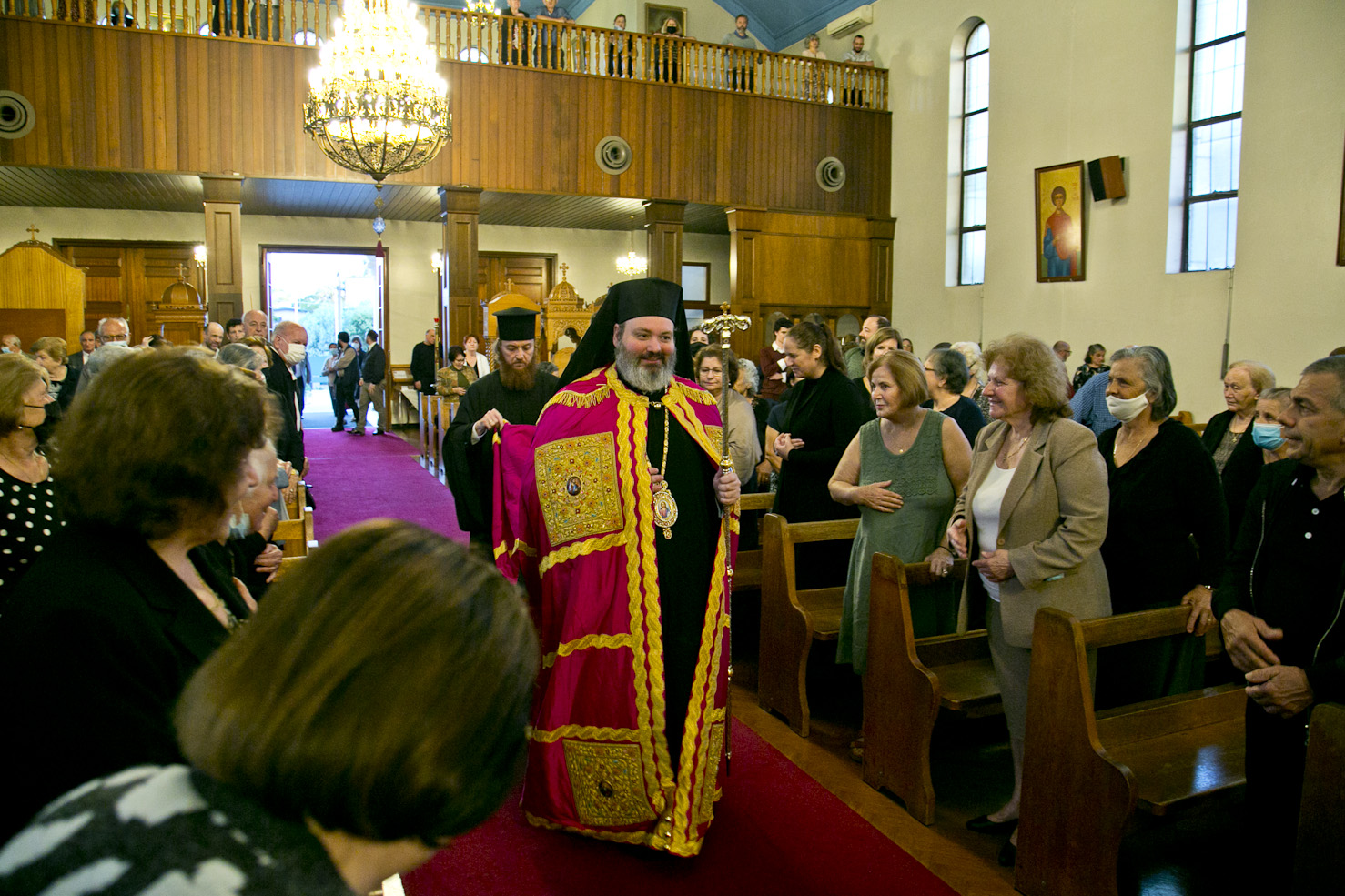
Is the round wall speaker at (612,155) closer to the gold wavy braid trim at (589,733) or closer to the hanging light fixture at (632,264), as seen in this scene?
the hanging light fixture at (632,264)

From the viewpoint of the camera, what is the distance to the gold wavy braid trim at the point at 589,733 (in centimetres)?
303

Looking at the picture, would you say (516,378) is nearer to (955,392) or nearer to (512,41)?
(955,392)

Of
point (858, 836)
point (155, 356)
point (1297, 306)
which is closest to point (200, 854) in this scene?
point (155, 356)

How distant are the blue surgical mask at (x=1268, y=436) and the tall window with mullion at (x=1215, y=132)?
635cm

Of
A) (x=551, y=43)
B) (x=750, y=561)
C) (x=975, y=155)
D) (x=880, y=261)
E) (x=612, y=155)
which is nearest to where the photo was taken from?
(x=750, y=561)

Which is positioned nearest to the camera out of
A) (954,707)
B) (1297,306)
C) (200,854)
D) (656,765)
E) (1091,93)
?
(200,854)

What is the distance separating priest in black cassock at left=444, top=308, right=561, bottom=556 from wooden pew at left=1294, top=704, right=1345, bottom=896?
2750 mm

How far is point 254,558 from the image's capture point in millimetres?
3029

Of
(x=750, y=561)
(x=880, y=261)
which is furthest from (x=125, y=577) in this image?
(x=880, y=261)

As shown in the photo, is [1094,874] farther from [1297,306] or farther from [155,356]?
[1297,306]

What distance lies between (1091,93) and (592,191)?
624 centimetres

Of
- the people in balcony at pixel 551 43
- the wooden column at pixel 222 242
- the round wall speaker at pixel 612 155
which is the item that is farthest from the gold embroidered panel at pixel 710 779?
the people in balcony at pixel 551 43

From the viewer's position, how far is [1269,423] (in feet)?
14.4

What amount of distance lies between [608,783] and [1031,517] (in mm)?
1582
